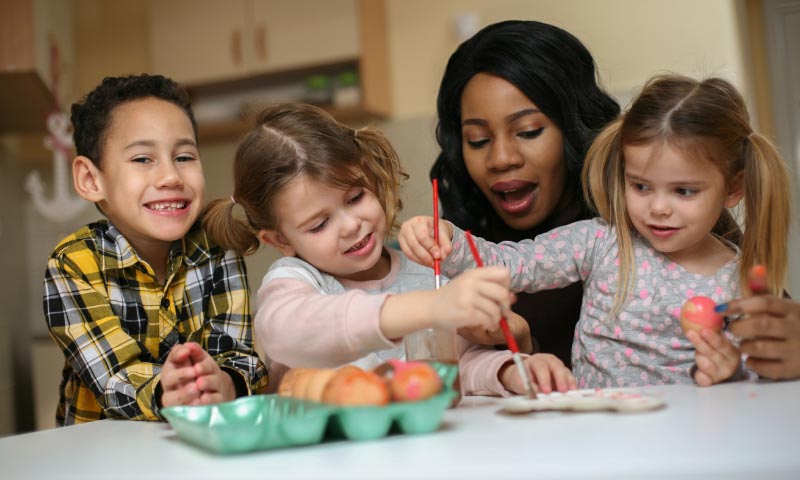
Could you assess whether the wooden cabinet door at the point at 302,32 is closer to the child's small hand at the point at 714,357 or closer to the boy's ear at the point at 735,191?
the boy's ear at the point at 735,191

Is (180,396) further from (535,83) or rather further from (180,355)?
(535,83)

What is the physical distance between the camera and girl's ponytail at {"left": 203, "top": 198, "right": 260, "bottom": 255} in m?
1.30

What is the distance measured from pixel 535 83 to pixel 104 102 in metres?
0.77

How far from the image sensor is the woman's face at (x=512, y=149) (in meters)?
1.43

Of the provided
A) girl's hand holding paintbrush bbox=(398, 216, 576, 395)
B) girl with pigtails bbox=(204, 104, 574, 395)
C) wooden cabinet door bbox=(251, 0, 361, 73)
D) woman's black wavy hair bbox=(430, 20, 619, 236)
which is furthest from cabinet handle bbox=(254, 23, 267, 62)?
girl's hand holding paintbrush bbox=(398, 216, 576, 395)

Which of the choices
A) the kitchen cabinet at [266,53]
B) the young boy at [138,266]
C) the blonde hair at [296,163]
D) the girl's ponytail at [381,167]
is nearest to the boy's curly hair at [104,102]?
the young boy at [138,266]

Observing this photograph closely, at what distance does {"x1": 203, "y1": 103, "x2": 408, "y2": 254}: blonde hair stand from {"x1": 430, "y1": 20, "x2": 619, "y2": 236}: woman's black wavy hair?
303 mm

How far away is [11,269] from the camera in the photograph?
322 cm

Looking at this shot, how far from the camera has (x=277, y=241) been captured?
1.23 metres

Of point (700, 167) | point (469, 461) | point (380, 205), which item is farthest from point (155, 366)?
point (700, 167)

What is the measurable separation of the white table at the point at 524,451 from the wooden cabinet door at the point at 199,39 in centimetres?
278

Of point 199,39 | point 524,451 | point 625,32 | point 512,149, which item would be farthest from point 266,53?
point 524,451

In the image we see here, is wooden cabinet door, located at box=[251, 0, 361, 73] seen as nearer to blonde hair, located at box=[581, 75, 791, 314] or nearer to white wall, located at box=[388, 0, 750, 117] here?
→ white wall, located at box=[388, 0, 750, 117]

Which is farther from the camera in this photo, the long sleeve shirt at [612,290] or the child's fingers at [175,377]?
the long sleeve shirt at [612,290]
